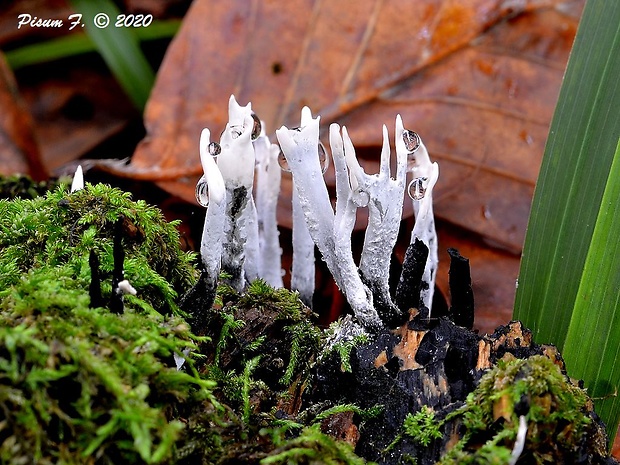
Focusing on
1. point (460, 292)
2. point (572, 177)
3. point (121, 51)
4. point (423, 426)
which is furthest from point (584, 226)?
point (121, 51)

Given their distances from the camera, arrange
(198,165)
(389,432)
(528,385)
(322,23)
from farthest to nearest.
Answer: (322,23), (198,165), (389,432), (528,385)

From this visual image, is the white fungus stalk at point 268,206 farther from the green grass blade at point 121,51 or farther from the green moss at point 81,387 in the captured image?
the green grass blade at point 121,51

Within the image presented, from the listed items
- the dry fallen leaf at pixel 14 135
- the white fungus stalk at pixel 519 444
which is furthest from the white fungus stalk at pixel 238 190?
the dry fallen leaf at pixel 14 135

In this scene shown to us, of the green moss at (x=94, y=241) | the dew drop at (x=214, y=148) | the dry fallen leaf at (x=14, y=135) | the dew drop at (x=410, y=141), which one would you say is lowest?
the dry fallen leaf at (x=14, y=135)

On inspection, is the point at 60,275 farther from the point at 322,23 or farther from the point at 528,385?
the point at 322,23

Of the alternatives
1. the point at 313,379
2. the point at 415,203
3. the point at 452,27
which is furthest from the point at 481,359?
the point at 452,27

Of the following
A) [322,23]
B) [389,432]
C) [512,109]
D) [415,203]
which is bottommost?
[389,432]
